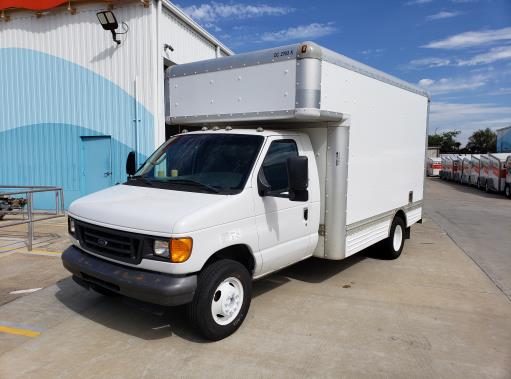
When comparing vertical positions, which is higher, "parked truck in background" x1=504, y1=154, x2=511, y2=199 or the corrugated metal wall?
the corrugated metal wall

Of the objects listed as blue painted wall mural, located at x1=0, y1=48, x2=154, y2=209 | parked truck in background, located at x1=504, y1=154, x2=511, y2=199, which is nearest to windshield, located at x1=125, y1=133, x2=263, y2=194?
blue painted wall mural, located at x1=0, y1=48, x2=154, y2=209

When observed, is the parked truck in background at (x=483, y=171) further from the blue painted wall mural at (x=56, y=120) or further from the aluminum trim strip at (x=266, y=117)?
the aluminum trim strip at (x=266, y=117)

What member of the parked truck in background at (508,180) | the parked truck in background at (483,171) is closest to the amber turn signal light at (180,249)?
the parked truck in background at (508,180)

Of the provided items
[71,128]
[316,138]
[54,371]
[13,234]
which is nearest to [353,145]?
[316,138]

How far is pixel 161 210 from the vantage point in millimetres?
3873

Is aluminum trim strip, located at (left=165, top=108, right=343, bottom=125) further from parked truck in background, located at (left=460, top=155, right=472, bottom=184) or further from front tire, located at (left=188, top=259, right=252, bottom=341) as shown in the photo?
parked truck in background, located at (left=460, top=155, right=472, bottom=184)

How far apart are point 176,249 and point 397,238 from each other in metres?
5.12

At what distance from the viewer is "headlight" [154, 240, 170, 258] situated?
3.69 m

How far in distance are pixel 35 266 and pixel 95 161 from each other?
17.8 feet

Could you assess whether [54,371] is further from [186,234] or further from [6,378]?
[186,234]

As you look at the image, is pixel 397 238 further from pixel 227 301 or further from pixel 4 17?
pixel 4 17

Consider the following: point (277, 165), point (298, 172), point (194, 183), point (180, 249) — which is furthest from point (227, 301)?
point (277, 165)

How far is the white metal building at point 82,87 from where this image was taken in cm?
1076

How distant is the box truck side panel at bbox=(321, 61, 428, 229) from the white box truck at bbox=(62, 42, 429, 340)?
3cm
